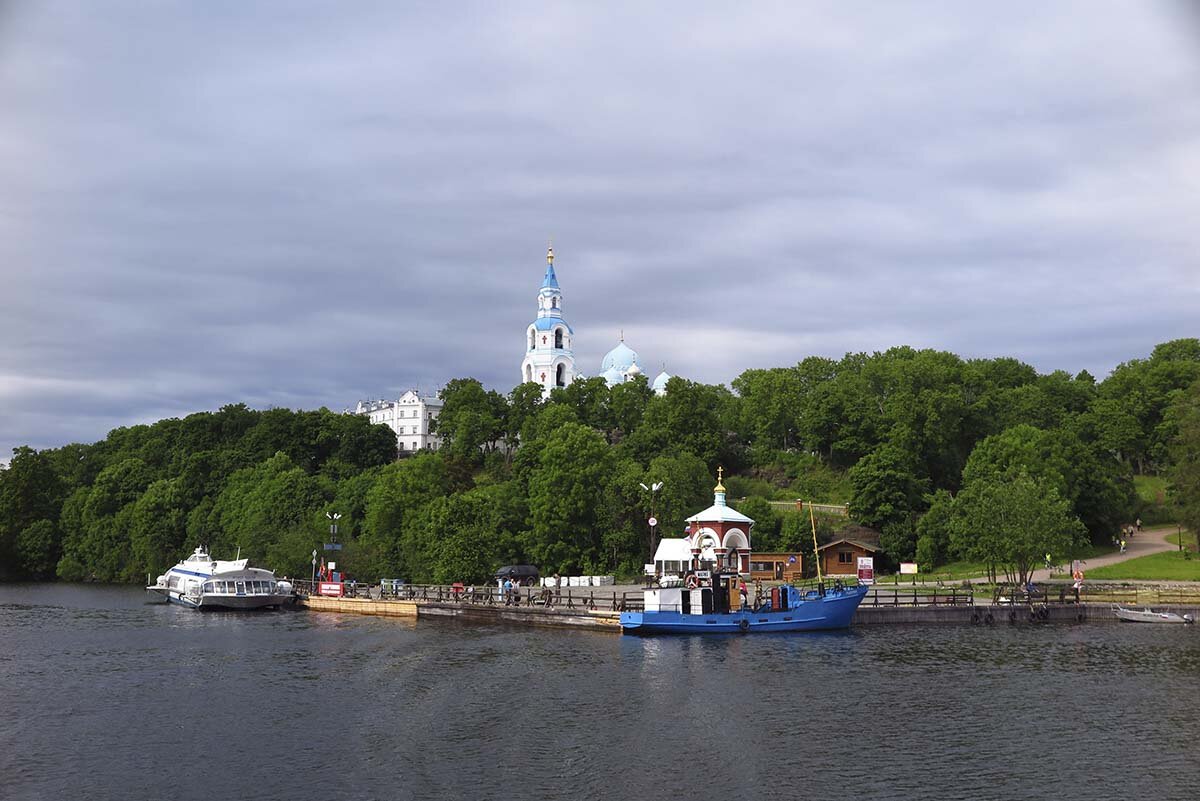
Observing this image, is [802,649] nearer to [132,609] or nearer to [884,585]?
[884,585]

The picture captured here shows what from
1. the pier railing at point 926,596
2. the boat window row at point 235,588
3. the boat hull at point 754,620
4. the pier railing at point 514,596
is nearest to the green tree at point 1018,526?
the pier railing at point 926,596

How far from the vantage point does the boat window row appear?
263ft

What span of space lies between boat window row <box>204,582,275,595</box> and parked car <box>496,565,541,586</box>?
17.9m

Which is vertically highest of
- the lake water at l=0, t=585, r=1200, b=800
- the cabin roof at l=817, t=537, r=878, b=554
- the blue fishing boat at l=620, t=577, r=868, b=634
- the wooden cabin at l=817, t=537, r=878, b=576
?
the cabin roof at l=817, t=537, r=878, b=554

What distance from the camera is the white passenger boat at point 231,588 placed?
8006 cm

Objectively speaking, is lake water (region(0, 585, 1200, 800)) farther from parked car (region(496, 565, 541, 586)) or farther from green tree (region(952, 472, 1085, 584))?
parked car (region(496, 565, 541, 586))

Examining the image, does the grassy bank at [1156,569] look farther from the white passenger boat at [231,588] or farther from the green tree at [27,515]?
the green tree at [27,515]

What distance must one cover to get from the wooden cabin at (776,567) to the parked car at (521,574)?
686 inches

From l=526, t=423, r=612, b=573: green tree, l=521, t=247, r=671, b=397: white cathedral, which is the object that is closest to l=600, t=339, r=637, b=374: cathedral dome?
l=521, t=247, r=671, b=397: white cathedral

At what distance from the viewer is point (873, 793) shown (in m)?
28.6

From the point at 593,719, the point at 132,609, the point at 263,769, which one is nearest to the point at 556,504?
the point at 132,609

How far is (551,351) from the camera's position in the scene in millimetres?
154375

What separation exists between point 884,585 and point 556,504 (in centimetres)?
2655

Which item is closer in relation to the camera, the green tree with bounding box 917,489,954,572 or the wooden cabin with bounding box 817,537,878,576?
the green tree with bounding box 917,489,954,572
